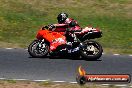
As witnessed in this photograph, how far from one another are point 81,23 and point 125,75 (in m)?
11.1

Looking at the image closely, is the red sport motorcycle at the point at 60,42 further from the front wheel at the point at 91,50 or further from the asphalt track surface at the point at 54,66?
the asphalt track surface at the point at 54,66

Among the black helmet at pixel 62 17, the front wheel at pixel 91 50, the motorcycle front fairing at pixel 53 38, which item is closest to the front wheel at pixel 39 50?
the motorcycle front fairing at pixel 53 38

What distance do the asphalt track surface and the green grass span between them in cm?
329

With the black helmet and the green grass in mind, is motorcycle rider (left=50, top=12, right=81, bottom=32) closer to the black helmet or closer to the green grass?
the black helmet

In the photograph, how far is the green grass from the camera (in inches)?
914

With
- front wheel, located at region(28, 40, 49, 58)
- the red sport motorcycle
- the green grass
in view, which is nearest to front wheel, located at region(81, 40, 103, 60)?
the red sport motorcycle

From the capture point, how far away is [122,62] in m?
17.5

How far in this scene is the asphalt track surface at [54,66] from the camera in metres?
14.9

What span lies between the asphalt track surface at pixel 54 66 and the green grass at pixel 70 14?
3.29m

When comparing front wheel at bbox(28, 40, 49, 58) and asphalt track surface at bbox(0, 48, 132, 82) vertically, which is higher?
front wheel at bbox(28, 40, 49, 58)

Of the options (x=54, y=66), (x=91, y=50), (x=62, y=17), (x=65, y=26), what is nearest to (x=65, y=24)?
(x=65, y=26)

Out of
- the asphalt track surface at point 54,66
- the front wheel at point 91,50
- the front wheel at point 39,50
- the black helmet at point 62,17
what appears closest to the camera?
the asphalt track surface at point 54,66

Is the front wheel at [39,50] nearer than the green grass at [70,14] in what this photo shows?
Yes

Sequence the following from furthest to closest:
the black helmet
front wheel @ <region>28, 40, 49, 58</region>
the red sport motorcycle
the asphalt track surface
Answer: the black helmet
front wheel @ <region>28, 40, 49, 58</region>
the red sport motorcycle
the asphalt track surface
